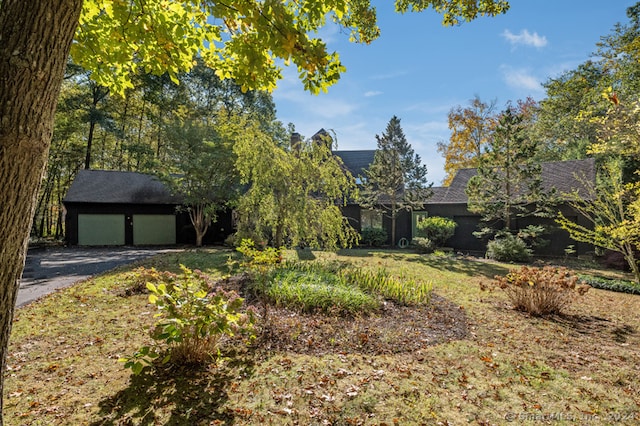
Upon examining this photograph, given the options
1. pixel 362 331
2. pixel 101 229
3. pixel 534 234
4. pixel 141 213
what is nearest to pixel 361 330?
pixel 362 331

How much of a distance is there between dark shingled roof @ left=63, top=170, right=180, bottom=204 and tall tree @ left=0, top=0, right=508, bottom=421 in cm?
1720

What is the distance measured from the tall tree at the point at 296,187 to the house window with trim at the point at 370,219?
1076 cm

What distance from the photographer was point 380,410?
2.88 meters

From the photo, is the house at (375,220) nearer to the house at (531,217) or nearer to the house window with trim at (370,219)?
the house window with trim at (370,219)

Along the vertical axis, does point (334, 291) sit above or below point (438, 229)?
below

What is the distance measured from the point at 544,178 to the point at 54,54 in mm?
19979

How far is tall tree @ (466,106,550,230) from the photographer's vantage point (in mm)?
13336

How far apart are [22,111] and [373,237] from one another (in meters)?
18.2

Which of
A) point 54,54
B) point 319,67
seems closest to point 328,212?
point 319,67

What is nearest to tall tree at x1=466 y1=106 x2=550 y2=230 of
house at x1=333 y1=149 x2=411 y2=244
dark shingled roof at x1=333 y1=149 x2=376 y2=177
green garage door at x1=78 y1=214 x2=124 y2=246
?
house at x1=333 y1=149 x2=411 y2=244

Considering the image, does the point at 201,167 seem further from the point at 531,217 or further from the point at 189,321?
the point at 531,217

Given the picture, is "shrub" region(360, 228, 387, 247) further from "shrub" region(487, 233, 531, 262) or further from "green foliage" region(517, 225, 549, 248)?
"green foliage" region(517, 225, 549, 248)

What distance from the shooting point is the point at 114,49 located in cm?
331

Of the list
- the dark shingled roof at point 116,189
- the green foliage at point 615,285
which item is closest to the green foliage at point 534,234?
the green foliage at point 615,285
